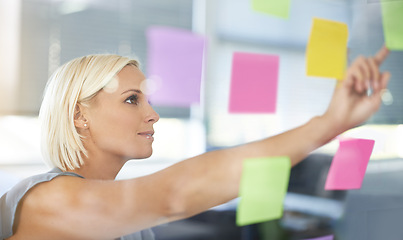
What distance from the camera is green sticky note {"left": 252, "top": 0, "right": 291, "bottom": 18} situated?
3.30 ft

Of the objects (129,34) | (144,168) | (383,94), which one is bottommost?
(144,168)

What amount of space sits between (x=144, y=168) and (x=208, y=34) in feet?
0.93

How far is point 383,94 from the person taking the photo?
1152 millimetres

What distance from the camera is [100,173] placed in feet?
2.69

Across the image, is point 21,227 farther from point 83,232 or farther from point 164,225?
point 164,225

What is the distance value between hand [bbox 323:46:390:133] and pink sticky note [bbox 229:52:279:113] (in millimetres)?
141

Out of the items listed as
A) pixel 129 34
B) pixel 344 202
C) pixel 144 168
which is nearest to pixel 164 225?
pixel 144 168

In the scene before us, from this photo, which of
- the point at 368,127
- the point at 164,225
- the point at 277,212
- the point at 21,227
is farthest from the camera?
the point at 368,127

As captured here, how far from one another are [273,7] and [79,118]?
0.50 metres

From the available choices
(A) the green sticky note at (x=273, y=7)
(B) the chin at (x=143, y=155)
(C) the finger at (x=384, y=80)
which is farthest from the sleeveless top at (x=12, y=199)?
(C) the finger at (x=384, y=80)

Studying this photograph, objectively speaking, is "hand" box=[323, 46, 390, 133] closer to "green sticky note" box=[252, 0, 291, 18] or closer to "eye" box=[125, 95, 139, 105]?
"green sticky note" box=[252, 0, 291, 18]

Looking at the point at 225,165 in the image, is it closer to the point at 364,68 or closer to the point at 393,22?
the point at 364,68

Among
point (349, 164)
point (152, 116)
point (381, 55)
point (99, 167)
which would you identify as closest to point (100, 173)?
point (99, 167)

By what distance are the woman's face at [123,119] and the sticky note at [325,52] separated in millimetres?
424
